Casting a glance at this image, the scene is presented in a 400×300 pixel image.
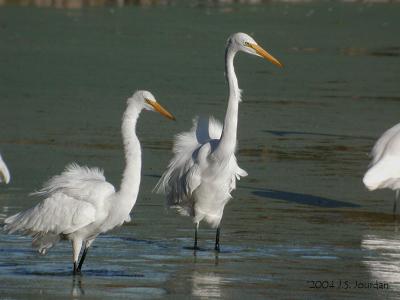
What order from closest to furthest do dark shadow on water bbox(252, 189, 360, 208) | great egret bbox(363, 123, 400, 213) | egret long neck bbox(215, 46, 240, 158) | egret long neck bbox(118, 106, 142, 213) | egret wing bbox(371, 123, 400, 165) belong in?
egret long neck bbox(118, 106, 142, 213) → egret long neck bbox(215, 46, 240, 158) → great egret bbox(363, 123, 400, 213) → dark shadow on water bbox(252, 189, 360, 208) → egret wing bbox(371, 123, 400, 165)

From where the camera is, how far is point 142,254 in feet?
30.5

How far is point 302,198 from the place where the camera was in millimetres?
12156

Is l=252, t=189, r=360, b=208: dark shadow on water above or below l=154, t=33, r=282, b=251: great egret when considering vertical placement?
below

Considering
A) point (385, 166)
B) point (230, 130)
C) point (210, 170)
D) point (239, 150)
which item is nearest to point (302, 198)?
point (385, 166)

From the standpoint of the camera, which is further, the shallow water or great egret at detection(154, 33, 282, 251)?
great egret at detection(154, 33, 282, 251)

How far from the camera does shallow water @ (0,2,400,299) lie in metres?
8.58

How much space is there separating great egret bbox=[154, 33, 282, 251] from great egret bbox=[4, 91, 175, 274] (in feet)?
4.31

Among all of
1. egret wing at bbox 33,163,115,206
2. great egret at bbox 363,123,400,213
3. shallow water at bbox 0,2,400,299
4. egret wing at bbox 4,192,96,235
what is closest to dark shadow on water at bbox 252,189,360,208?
shallow water at bbox 0,2,400,299

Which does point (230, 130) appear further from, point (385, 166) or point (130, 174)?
point (385, 166)

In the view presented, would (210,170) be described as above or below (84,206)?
above

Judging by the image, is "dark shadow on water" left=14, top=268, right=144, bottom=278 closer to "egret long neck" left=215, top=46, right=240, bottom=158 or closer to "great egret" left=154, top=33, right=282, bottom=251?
"great egret" left=154, top=33, right=282, bottom=251

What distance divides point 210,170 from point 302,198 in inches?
92.3

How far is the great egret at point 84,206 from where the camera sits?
837 centimetres

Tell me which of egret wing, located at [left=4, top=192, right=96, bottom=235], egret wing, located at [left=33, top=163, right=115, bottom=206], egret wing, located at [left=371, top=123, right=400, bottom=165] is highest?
egret wing, located at [left=371, top=123, right=400, bottom=165]
